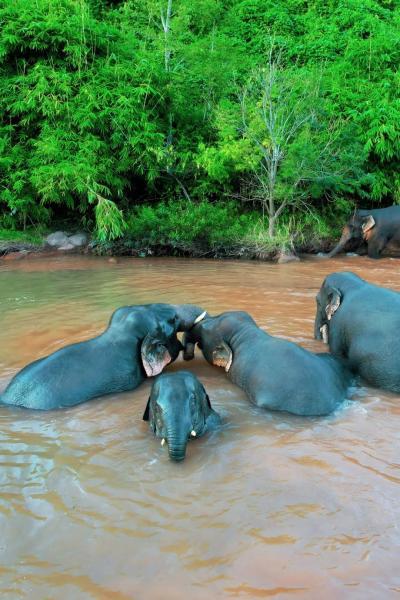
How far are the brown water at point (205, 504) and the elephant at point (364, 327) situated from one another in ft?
0.77

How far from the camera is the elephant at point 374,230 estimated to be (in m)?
13.9

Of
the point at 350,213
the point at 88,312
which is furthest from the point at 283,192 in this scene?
the point at 88,312

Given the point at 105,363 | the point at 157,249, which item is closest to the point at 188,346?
the point at 105,363

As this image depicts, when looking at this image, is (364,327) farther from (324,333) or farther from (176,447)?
(176,447)

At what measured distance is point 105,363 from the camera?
444cm

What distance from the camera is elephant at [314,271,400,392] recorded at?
14.8 ft

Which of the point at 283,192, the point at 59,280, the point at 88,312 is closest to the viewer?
the point at 88,312

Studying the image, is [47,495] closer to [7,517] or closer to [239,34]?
[7,517]

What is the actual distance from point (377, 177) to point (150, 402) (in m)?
13.4

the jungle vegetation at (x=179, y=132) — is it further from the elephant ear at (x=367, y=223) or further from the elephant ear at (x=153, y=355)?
the elephant ear at (x=153, y=355)

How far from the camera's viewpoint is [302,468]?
3.20 metres

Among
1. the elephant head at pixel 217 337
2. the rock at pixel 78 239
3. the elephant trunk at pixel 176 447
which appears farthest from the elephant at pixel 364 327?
the rock at pixel 78 239

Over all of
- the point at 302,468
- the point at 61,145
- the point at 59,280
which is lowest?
the point at 59,280

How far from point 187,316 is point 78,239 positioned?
32.5 ft
